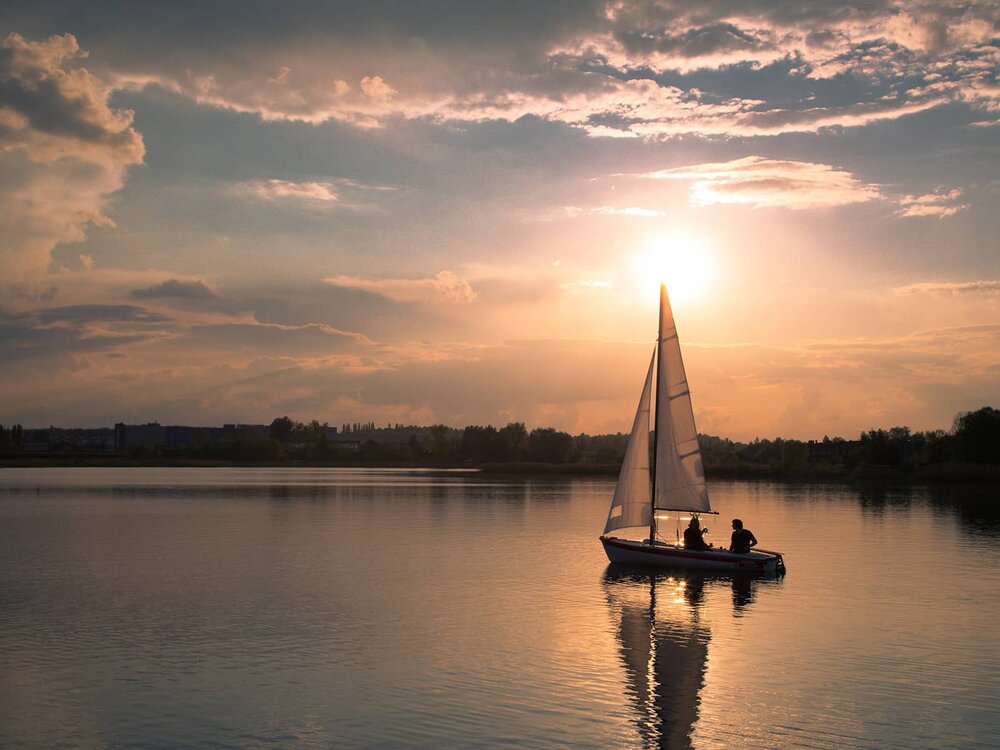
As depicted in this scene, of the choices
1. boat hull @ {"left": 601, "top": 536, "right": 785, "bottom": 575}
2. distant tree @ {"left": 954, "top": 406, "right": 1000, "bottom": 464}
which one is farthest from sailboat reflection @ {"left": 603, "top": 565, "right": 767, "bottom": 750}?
distant tree @ {"left": 954, "top": 406, "right": 1000, "bottom": 464}

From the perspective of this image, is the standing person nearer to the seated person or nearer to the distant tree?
the seated person

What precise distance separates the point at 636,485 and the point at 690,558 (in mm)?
5009

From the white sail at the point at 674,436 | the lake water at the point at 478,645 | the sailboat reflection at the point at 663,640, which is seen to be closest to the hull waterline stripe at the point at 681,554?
the sailboat reflection at the point at 663,640

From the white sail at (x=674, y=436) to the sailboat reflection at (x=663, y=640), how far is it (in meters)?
4.10

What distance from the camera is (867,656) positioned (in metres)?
28.6

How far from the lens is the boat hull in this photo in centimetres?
4566

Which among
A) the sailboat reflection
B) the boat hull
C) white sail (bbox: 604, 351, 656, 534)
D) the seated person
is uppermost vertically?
white sail (bbox: 604, 351, 656, 534)

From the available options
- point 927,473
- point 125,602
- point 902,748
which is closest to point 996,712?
point 902,748

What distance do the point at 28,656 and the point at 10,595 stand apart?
12.8 meters

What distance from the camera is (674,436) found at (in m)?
50.1

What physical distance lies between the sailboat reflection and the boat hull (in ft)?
1.72

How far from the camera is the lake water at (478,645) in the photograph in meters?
21.2

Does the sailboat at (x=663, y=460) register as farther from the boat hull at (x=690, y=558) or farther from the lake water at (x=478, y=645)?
the lake water at (x=478, y=645)

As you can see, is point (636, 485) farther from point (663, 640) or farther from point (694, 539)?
point (663, 640)
